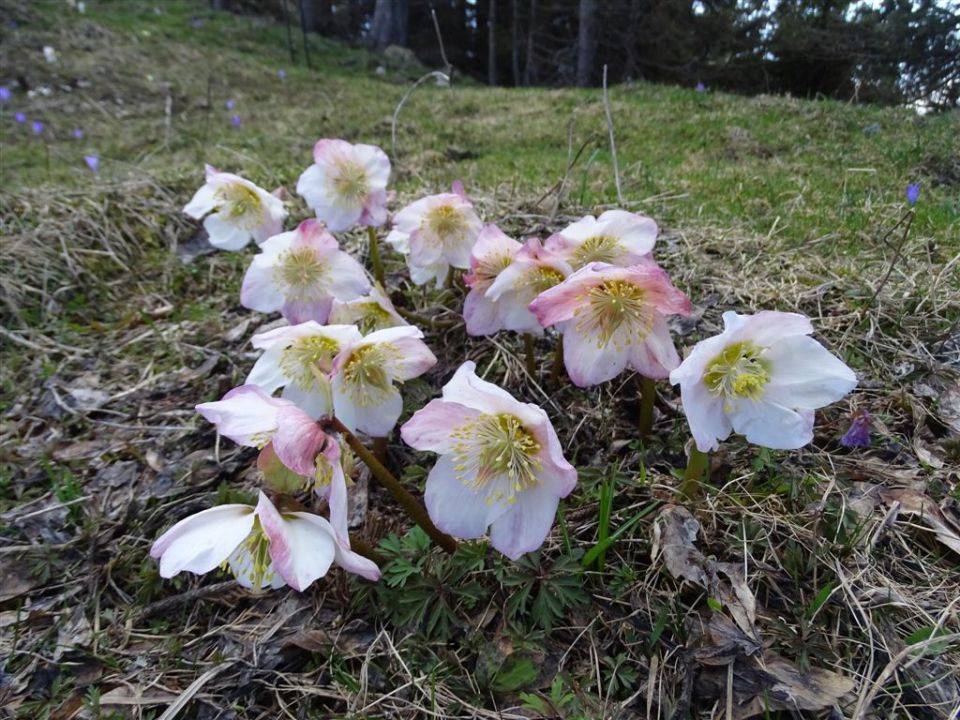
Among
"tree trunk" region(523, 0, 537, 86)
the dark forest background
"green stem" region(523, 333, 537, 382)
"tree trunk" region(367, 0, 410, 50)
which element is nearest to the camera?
"green stem" region(523, 333, 537, 382)

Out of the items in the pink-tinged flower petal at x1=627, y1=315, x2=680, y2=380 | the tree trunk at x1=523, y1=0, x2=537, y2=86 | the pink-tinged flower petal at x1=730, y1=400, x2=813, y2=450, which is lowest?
the pink-tinged flower petal at x1=730, y1=400, x2=813, y2=450

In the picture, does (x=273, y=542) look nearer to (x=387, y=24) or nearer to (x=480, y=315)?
(x=480, y=315)

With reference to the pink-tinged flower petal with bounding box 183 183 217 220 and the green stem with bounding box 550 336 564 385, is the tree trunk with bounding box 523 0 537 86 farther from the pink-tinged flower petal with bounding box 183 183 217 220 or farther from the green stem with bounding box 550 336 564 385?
the green stem with bounding box 550 336 564 385

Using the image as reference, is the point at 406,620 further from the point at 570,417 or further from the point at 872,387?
the point at 872,387

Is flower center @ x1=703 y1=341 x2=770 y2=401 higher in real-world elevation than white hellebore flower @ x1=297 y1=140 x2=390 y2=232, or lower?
lower

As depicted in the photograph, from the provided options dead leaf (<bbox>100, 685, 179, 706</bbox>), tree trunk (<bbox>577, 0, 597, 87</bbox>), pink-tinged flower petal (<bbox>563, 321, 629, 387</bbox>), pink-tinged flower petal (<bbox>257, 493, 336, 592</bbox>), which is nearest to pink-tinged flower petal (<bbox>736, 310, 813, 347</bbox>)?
pink-tinged flower petal (<bbox>563, 321, 629, 387</bbox>)

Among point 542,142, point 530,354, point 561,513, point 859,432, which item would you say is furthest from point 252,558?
point 542,142

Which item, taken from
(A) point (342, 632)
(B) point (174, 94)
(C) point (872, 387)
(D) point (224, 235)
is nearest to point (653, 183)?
(C) point (872, 387)
